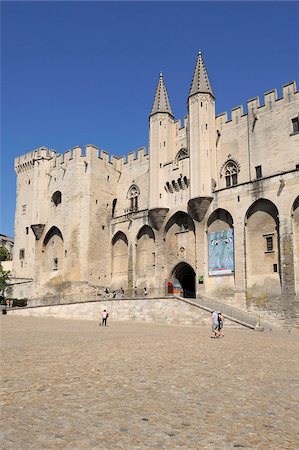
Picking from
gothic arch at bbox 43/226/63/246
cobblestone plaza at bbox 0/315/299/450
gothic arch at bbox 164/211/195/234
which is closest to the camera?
cobblestone plaza at bbox 0/315/299/450

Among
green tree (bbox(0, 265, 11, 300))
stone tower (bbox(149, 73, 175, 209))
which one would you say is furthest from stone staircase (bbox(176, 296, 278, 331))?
green tree (bbox(0, 265, 11, 300))

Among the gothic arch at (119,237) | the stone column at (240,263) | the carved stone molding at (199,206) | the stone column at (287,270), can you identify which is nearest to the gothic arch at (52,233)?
the gothic arch at (119,237)

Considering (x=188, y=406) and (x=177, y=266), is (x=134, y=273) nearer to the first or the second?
(x=177, y=266)

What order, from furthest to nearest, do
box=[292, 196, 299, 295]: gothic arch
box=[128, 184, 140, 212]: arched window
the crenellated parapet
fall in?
1. the crenellated parapet
2. box=[128, 184, 140, 212]: arched window
3. box=[292, 196, 299, 295]: gothic arch

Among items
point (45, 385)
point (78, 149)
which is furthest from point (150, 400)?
point (78, 149)

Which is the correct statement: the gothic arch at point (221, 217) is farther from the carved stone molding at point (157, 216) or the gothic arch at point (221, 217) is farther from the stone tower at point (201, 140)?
the carved stone molding at point (157, 216)

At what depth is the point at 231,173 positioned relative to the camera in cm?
3272

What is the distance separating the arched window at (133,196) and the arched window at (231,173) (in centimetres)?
1018

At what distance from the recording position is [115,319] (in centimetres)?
3047

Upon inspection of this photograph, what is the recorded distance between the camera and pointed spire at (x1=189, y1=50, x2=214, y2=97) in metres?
33.0

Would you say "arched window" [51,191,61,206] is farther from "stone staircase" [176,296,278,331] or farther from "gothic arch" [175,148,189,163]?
"stone staircase" [176,296,278,331]

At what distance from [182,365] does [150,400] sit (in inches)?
135

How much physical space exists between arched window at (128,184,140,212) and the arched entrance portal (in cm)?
869

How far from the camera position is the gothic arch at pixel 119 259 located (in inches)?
1493
